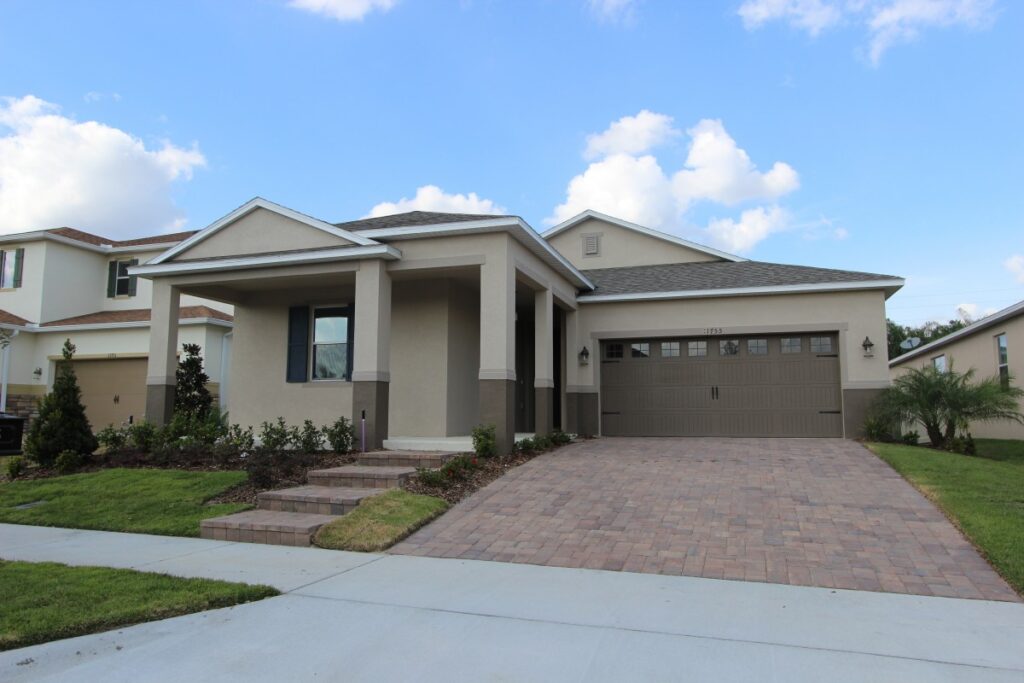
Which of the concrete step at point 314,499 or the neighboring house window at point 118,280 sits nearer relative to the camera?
Answer: the concrete step at point 314,499

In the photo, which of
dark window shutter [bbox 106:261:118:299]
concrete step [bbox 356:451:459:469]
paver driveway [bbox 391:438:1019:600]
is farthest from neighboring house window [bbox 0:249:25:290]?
paver driveway [bbox 391:438:1019:600]

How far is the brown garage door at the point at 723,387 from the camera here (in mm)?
13906

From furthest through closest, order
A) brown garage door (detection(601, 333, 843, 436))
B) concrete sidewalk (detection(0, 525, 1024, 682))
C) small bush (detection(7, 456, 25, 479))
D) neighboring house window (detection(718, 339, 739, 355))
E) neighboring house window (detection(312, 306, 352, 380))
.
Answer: neighboring house window (detection(718, 339, 739, 355)) → brown garage door (detection(601, 333, 843, 436)) → neighboring house window (detection(312, 306, 352, 380)) → small bush (detection(7, 456, 25, 479)) → concrete sidewalk (detection(0, 525, 1024, 682))

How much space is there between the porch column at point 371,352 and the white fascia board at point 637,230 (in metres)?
9.10

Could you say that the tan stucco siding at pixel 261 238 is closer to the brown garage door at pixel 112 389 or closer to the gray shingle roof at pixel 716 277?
the gray shingle roof at pixel 716 277

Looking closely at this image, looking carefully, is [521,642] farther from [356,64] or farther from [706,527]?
[356,64]

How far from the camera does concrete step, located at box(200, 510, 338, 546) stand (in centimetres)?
691

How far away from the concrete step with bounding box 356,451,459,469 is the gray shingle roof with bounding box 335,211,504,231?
12.9ft

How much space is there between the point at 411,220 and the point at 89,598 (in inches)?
335

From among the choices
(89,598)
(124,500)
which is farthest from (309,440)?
(89,598)

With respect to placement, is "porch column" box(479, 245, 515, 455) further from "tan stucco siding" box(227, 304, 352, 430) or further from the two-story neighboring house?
the two-story neighboring house

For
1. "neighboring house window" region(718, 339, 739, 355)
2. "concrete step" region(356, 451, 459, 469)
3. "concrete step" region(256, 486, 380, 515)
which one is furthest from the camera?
"neighboring house window" region(718, 339, 739, 355)

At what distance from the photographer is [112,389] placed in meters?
19.4

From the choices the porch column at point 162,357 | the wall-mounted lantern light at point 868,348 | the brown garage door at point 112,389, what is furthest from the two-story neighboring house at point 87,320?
the wall-mounted lantern light at point 868,348
